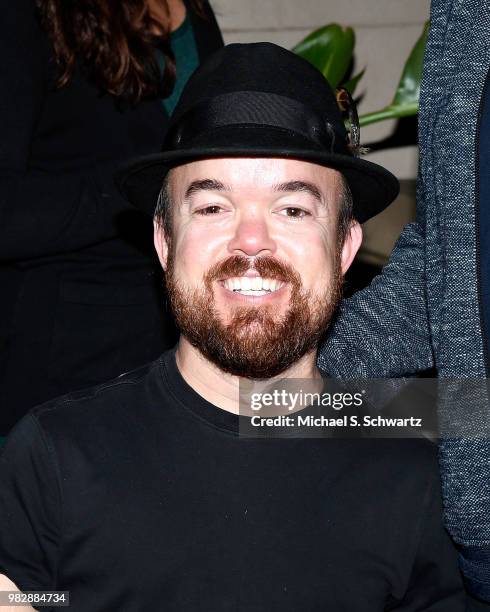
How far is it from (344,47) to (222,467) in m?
1.56

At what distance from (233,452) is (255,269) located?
1.01 ft

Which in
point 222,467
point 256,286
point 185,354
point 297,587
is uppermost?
point 256,286

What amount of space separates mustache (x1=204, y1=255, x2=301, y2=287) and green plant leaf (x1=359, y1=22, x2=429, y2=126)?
1224 mm

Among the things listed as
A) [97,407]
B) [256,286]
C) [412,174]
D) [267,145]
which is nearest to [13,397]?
[97,407]

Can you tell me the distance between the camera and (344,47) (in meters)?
2.72

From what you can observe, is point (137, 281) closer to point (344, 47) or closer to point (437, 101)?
point (437, 101)

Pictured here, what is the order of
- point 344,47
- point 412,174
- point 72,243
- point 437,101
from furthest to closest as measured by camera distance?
point 412,174, point 344,47, point 72,243, point 437,101

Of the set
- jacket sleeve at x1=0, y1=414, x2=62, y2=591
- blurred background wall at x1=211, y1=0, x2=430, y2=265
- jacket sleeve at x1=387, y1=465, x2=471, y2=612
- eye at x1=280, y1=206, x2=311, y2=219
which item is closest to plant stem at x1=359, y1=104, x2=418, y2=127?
blurred background wall at x1=211, y1=0, x2=430, y2=265

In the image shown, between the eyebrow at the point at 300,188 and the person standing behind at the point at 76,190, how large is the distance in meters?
0.38

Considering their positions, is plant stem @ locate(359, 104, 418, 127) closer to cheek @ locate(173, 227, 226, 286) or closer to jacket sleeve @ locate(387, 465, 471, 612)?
cheek @ locate(173, 227, 226, 286)

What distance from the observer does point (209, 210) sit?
1648mm

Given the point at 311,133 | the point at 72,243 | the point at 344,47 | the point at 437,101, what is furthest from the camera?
the point at 344,47

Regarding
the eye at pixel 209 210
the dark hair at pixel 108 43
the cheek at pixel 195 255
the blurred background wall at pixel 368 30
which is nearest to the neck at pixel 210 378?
the cheek at pixel 195 255

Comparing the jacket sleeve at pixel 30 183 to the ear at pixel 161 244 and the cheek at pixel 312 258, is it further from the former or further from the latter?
the cheek at pixel 312 258
